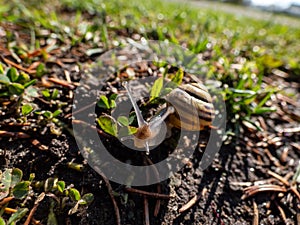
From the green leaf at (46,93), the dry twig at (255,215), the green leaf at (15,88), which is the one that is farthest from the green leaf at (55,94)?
the dry twig at (255,215)

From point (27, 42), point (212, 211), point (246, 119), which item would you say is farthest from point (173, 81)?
point (27, 42)

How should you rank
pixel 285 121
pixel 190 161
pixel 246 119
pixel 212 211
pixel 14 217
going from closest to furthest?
pixel 14 217 → pixel 212 211 → pixel 190 161 → pixel 246 119 → pixel 285 121

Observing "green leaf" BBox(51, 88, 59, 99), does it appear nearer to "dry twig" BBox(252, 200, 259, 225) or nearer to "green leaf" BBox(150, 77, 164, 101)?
"green leaf" BBox(150, 77, 164, 101)

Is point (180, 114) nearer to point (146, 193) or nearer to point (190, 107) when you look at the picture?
Result: point (190, 107)

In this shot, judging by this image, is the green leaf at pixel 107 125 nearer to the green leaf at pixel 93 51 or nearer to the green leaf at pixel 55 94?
the green leaf at pixel 55 94

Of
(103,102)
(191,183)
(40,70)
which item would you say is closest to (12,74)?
(40,70)

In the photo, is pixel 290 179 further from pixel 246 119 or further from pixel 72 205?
pixel 72 205
